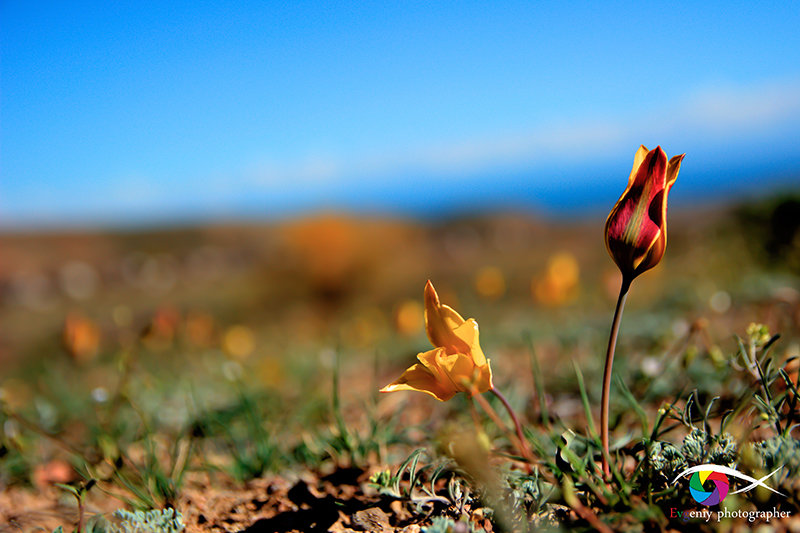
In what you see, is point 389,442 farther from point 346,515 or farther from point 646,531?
point 646,531

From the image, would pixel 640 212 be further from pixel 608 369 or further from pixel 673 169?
pixel 608 369

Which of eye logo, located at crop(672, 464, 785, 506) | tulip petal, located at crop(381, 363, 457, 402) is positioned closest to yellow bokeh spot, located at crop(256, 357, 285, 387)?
tulip petal, located at crop(381, 363, 457, 402)

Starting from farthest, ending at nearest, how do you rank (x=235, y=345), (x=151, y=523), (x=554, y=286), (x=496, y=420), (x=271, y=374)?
(x=235, y=345) → (x=271, y=374) → (x=554, y=286) → (x=151, y=523) → (x=496, y=420)

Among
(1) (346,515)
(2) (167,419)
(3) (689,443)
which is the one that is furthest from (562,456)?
(2) (167,419)

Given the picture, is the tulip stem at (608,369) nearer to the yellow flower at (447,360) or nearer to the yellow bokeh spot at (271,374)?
the yellow flower at (447,360)

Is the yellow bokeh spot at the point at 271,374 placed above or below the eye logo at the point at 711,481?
below

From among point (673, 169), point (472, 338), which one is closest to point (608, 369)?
point (472, 338)

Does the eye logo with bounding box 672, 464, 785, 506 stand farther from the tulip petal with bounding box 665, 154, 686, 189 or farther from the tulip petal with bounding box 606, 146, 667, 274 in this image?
the tulip petal with bounding box 665, 154, 686, 189

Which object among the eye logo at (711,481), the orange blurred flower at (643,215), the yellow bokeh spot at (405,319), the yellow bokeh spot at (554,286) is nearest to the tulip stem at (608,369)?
the orange blurred flower at (643,215)
